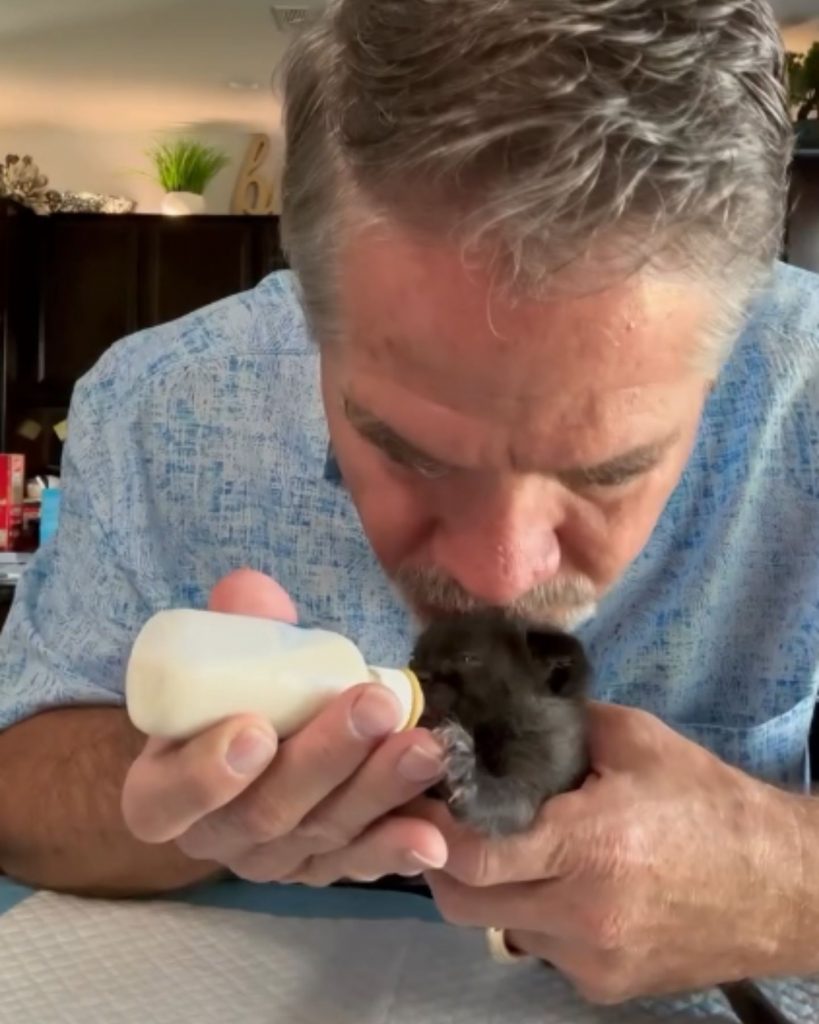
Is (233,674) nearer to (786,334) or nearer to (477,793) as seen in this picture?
(477,793)

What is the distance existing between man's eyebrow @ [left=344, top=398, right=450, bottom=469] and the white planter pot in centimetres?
332

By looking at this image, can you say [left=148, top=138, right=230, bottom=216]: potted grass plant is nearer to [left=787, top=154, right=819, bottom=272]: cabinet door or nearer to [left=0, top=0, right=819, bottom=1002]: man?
[left=787, top=154, right=819, bottom=272]: cabinet door

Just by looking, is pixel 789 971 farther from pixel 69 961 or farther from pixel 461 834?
pixel 69 961

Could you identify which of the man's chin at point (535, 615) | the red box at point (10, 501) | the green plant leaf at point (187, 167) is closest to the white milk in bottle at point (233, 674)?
the man's chin at point (535, 615)

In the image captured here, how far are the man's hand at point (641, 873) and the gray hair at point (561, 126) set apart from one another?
24 cm

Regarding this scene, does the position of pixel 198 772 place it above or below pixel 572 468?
below

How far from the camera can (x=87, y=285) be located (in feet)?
12.4

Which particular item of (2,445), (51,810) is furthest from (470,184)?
(2,445)

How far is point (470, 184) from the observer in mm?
568

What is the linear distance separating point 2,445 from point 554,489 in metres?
3.41

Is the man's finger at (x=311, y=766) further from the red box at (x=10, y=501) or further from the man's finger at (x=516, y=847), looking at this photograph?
the red box at (x=10, y=501)

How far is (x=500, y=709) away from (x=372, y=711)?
0.10m

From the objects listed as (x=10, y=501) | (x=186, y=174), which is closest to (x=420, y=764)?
(x=10, y=501)

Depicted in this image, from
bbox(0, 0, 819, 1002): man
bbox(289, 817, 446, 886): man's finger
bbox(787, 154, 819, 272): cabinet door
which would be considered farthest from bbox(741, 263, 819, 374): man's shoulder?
bbox(787, 154, 819, 272): cabinet door
